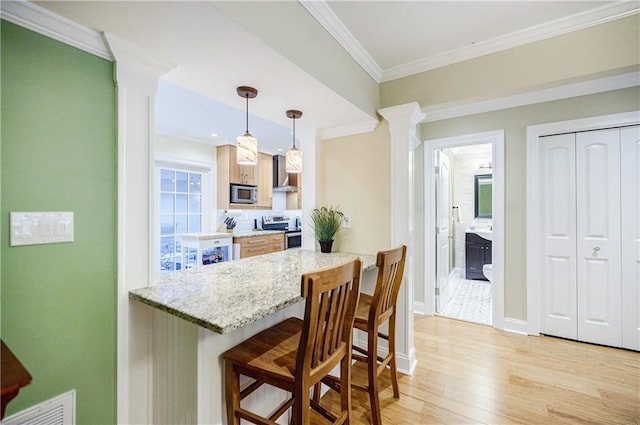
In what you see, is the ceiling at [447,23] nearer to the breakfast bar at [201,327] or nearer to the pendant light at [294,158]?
the pendant light at [294,158]

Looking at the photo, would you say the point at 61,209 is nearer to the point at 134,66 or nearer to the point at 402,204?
the point at 134,66

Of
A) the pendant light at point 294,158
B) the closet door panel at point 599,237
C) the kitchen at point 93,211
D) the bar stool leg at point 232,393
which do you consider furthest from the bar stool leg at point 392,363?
the closet door panel at point 599,237

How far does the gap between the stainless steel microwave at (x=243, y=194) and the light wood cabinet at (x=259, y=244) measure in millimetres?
641

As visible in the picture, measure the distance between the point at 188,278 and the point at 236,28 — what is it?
1.26m

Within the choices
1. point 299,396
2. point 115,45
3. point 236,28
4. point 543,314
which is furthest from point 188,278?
point 543,314

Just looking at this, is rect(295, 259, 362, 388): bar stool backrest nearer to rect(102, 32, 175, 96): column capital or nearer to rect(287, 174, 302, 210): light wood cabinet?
rect(102, 32, 175, 96): column capital

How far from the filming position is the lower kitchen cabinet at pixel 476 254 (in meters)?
4.82

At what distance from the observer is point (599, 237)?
2.54m

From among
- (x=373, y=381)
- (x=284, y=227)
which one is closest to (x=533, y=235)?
(x=373, y=381)

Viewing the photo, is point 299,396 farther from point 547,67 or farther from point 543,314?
point 543,314

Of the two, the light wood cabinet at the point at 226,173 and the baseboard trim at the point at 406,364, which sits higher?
the light wood cabinet at the point at 226,173

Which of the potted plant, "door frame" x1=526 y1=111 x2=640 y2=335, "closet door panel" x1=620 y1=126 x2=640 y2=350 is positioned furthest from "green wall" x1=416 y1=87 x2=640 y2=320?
the potted plant

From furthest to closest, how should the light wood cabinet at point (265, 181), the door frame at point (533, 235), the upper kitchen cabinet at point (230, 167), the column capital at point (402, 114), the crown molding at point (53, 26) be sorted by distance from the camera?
the light wood cabinet at point (265, 181) < the upper kitchen cabinet at point (230, 167) < the door frame at point (533, 235) < the column capital at point (402, 114) < the crown molding at point (53, 26)

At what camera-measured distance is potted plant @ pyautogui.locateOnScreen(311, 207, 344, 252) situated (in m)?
2.38
